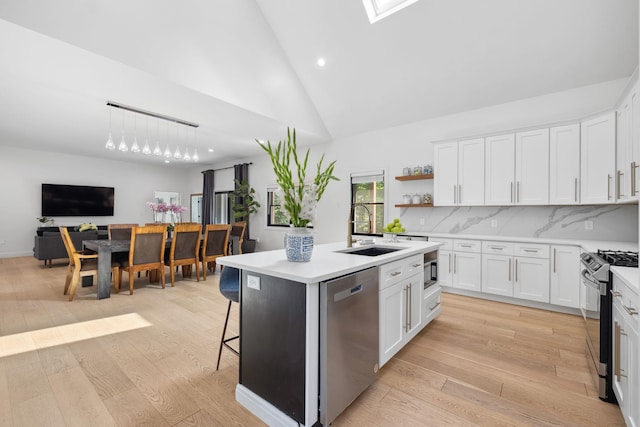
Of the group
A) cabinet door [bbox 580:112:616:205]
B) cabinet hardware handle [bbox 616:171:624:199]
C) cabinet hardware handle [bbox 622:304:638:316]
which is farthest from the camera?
cabinet door [bbox 580:112:616:205]

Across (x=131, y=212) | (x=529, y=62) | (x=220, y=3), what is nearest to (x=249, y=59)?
(x=220, y=3)

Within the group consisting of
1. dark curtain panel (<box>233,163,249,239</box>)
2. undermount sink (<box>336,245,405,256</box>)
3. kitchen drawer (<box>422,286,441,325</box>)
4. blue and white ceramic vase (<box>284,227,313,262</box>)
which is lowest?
kitchen drawer (<box>422,286,441,325</box>)

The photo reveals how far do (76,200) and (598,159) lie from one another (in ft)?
36.1

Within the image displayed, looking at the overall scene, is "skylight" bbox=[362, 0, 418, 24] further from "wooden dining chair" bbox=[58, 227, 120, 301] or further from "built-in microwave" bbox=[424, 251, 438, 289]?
"wooden dining chair" bbox=[58, 227, 120, 301]

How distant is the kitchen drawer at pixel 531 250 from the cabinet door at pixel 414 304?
1842mm

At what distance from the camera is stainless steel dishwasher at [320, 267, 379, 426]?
1458mm

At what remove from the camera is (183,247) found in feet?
15.3

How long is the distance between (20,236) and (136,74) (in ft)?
23.3

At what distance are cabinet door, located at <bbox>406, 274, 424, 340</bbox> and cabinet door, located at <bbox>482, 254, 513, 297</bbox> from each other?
176 cm

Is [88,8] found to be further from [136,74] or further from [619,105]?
[619,105]

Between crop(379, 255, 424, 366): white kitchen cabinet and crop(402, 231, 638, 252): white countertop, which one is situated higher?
crop(402, 231, 638, 252): white countertop

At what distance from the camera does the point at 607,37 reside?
308 cm

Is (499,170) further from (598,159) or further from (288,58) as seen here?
(288,58)

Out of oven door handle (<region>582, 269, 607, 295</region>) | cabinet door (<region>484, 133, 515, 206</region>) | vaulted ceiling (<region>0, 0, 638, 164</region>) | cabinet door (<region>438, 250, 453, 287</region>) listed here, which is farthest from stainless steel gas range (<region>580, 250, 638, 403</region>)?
vaulted ceiling (<region>0, 0, 638, 164</region>)
